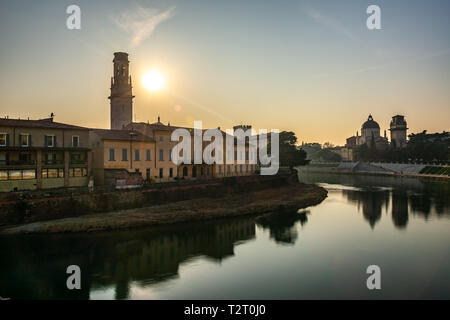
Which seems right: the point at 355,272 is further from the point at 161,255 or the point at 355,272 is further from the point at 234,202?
the point at 234,202

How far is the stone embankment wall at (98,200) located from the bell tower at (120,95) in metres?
26.8

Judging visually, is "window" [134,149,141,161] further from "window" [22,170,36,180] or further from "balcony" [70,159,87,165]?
"window" [22,170,36,180]

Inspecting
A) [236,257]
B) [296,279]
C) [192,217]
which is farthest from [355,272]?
[192,217]

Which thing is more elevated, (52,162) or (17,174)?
(52,162)

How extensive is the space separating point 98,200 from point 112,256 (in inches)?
397

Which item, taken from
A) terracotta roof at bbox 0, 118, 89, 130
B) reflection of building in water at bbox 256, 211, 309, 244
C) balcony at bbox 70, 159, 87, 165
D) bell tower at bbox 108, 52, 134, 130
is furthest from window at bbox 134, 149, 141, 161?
bell tower at bbox 108, 52, 134, 130

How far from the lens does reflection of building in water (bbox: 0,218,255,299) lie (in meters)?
18.0

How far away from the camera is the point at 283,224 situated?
110 ft

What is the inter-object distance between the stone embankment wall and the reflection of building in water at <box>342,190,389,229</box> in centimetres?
1727

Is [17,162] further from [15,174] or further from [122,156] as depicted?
[122,156]

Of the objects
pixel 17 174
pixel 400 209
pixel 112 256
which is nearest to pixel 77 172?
pixel 17 174

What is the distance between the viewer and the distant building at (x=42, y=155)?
29.8m

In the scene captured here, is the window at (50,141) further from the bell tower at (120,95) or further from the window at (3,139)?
the bell tower at (120,95)
